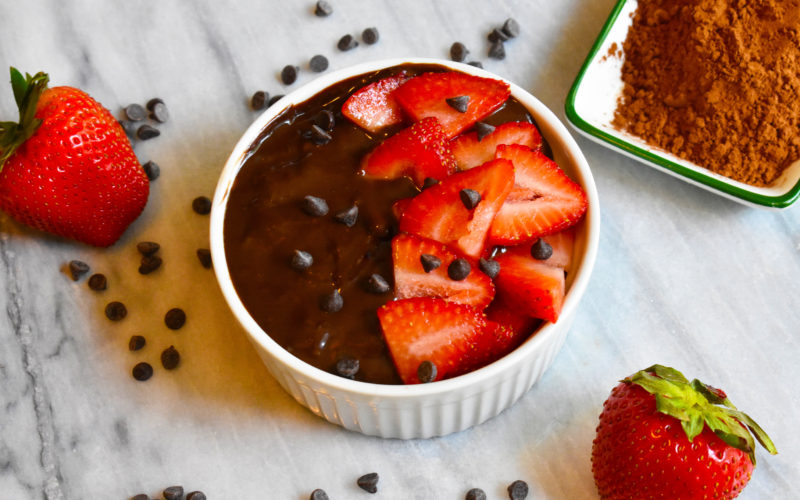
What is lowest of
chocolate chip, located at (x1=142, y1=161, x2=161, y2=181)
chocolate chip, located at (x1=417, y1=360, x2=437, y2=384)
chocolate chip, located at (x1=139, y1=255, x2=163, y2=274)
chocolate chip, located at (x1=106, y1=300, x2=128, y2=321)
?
chocolate chip, located at (x1=106, y1=300, x2=128, y2=321)

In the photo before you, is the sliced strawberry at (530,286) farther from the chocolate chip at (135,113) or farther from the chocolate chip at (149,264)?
the chocolate chip at (135,113)

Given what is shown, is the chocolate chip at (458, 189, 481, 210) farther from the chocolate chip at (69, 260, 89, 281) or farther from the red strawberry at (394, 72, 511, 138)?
the chocolate chip at (69, 260, 89, 281)

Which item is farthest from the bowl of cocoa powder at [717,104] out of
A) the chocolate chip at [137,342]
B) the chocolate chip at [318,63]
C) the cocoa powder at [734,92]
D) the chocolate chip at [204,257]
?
the chocolate chip at [137,342]

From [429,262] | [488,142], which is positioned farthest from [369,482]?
[488,142]

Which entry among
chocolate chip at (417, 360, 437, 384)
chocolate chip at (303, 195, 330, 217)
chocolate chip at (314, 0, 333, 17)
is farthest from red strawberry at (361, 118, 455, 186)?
chocolate chip at (314, 0, 333, 17)

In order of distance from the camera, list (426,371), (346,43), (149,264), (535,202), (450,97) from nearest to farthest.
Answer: (426,371)
(535,202)
(450,97)
(149,264)
(346,43)

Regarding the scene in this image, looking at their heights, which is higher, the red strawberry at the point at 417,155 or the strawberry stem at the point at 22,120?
the red strawberry at the point at 417,155

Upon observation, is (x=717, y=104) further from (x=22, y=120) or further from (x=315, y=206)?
(x=22, y=120)
